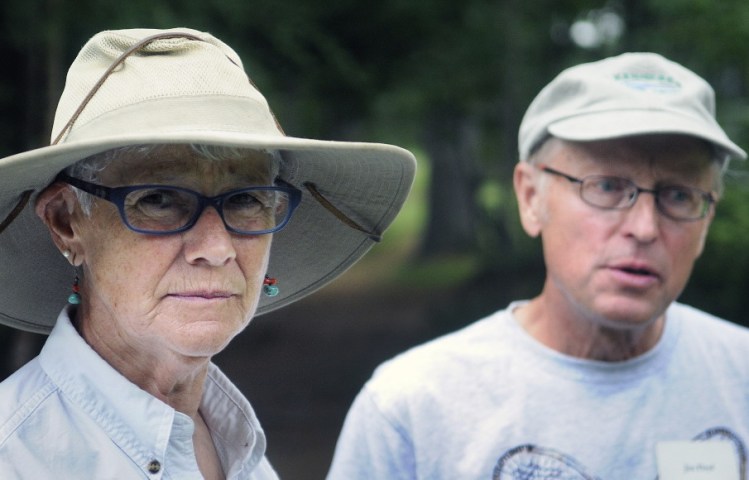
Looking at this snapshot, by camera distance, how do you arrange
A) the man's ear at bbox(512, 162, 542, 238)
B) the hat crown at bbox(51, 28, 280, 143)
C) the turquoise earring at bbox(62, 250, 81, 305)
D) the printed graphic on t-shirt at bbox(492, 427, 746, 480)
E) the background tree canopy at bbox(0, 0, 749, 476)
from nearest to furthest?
1. the hat crown at bbox(51, 28, 280, 143)
2. the turquoise earring at bbox(62, 250, 81, 305)
3. the printed graphic on t-shirt at bbox(492, 427, 746, 480)
4. the man's ear at bbox(512, 162, 542, 238)
5. the background tree canopy at bbox(0, 0, 749, 476)

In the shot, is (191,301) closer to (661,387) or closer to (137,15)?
(661,387)

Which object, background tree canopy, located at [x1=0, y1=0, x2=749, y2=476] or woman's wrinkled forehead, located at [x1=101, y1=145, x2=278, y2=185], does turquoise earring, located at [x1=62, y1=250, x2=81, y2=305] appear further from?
background tree canopy, located at [x1=0, y1=0, x2=749, y2=476]

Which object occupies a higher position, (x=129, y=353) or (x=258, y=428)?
(x=129, y=353)

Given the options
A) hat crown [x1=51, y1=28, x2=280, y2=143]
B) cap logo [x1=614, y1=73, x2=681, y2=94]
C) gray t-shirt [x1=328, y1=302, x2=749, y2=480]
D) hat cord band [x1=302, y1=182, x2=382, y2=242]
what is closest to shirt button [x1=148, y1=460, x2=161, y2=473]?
hat crown [x1=51, y1=28, x2=280, y2=143]

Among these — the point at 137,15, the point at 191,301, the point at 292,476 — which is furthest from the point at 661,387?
the point at 292,476

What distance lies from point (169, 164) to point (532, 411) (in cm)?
127

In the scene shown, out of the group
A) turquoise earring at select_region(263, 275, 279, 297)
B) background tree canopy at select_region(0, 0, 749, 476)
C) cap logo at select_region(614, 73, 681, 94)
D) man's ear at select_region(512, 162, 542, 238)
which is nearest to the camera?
turquoise earring at select_region(263, 275, 279, 297)

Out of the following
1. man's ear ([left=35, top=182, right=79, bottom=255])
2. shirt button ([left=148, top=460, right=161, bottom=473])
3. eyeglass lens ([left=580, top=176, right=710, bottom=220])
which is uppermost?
eyeglass lens ([left=580, top=176, right=710, bottom=220])

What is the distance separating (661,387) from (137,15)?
14.6ft

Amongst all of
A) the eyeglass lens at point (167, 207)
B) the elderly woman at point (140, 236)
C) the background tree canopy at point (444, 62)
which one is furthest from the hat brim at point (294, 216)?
the background tree canopy at point (444, 62)

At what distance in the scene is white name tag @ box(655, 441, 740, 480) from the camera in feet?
9.16

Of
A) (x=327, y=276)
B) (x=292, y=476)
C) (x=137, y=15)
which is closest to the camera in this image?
(x=327, y=276)

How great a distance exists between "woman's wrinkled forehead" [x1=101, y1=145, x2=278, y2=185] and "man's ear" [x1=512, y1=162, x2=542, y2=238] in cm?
126

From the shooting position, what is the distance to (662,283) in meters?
2.93
